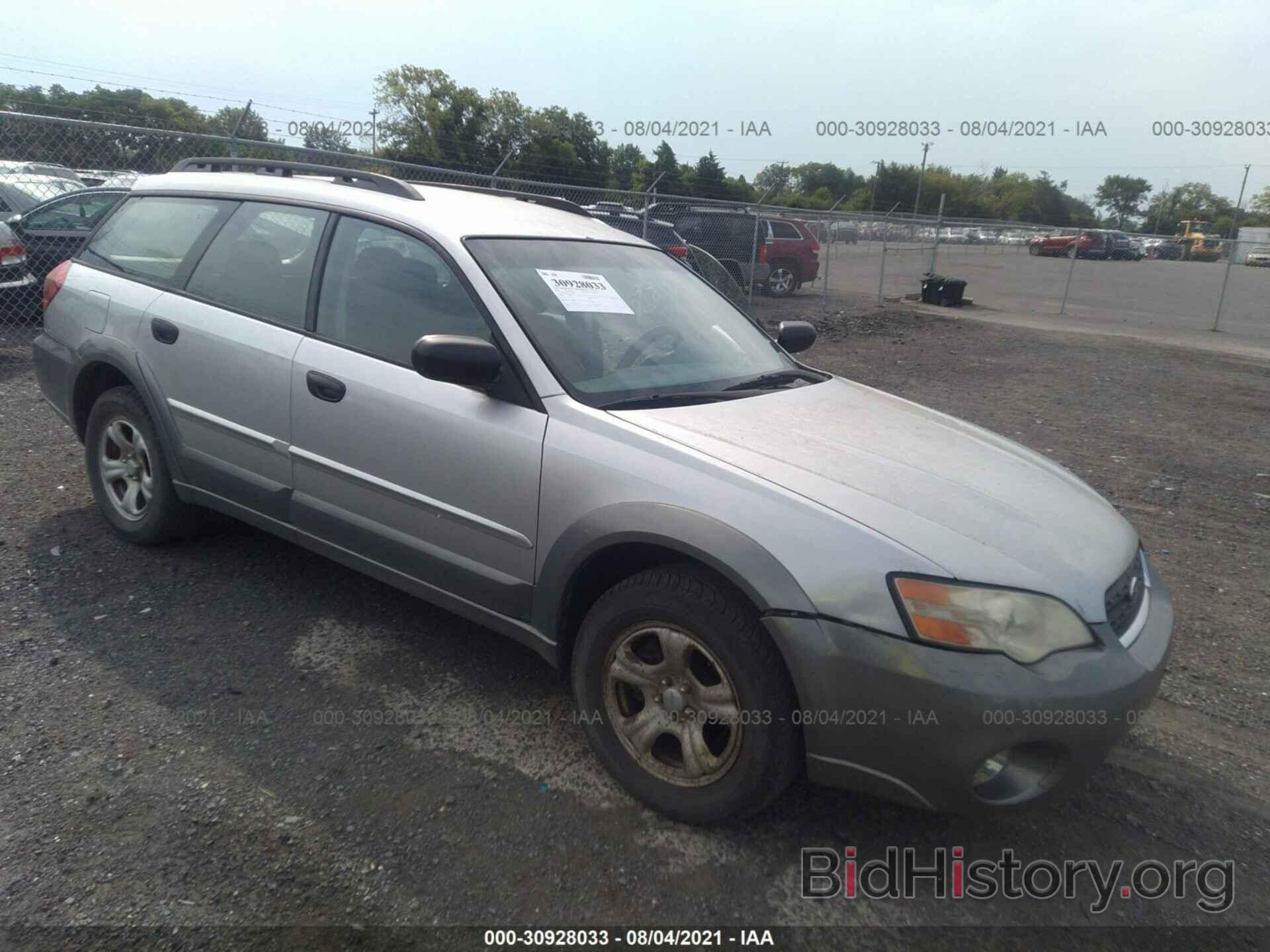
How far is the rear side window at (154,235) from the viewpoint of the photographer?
160 inches

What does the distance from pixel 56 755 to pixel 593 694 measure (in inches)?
65.4

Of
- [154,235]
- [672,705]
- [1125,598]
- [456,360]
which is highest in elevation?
[154,235]

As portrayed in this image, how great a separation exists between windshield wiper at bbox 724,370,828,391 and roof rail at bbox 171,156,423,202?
144cm

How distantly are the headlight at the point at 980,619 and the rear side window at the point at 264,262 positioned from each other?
2.51 m

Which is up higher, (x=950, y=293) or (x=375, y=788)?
(x=950, y=293)

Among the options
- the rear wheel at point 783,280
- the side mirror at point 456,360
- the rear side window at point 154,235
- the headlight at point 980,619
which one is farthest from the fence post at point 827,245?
the headlight at point 980,619

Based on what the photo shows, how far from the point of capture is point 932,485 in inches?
107

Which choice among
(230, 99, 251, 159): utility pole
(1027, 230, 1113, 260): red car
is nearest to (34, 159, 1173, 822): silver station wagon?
(230, 99, 251, 159): utility pole

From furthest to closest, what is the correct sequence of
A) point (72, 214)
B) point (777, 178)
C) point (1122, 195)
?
point (1122, 195) → point (777, 178) → point (72, 214)

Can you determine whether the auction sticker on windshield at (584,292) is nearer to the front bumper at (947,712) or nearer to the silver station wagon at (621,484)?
the silver station wagon at (621,484)

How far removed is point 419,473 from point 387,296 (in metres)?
0.74

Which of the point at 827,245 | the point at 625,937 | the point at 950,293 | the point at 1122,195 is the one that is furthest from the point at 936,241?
the point at 1122,195

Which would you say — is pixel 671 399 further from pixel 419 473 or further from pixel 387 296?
pixel 387 296

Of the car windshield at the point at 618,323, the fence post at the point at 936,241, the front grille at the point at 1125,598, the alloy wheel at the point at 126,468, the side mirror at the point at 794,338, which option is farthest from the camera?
the fence post at the point at 936,241
